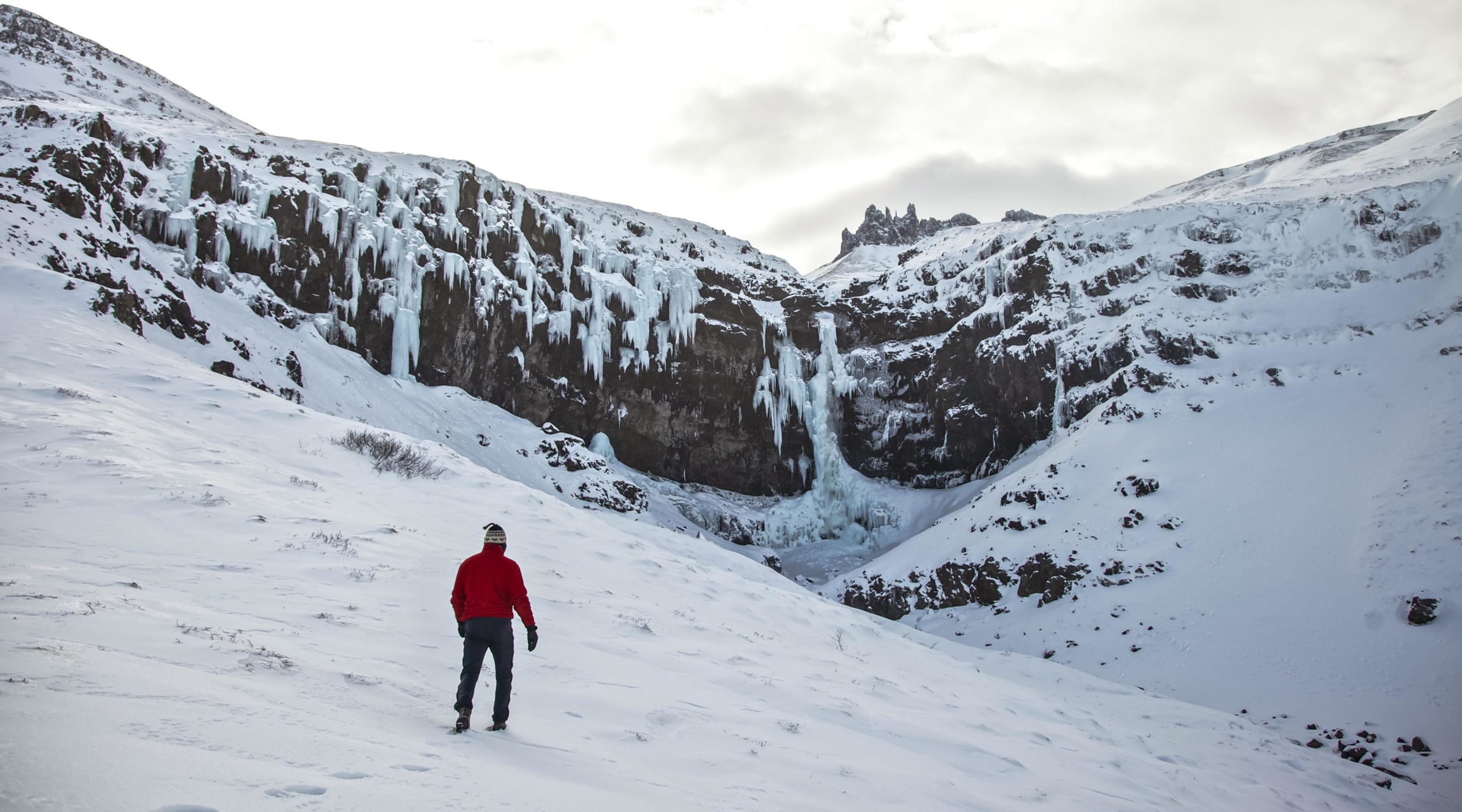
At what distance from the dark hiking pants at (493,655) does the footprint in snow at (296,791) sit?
183 cm

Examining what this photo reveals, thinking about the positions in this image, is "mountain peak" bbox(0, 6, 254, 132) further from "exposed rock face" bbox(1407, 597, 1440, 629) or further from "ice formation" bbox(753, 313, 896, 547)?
"exposed rock face" bbox(1407, 597, 1440, 629)

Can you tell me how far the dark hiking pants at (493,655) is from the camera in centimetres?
557

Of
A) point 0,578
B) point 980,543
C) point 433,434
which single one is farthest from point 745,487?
point 0,578

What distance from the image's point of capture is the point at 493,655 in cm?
577

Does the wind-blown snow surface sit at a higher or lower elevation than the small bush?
lower

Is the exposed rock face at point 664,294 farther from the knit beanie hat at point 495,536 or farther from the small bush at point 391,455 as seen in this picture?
the knit beanie hat at point 495,536

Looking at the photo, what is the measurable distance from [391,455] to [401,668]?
1141cm

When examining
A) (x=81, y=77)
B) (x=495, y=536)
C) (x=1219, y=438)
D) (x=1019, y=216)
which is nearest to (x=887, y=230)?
(x=1019, y=216)

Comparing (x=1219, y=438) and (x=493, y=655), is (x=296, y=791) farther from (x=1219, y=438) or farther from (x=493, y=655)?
(x=1219, y=438)

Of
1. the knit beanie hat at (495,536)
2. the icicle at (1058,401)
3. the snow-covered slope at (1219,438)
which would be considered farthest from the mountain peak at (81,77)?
the icicle at (1058,401)

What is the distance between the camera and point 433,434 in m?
35.4

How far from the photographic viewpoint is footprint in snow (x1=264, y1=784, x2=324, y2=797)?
3479 millimetres

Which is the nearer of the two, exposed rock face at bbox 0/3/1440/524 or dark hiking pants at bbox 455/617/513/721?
dark hiking pants at bbox 455/617/513/721

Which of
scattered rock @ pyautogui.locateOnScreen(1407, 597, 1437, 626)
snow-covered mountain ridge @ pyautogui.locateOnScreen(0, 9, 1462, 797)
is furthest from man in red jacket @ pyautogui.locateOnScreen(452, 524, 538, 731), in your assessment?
scattered rock @ pyautogui.locateOnScreen(1407, 597, 1437, 626)
